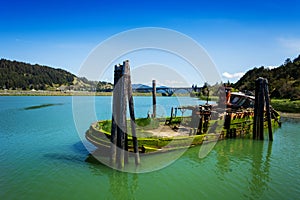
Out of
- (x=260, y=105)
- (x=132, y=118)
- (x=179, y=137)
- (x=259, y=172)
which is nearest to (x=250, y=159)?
(x=259, y=172)

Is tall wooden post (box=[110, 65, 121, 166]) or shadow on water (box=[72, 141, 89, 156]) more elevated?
tall wooden post (box=[110, 65, 121, 166])

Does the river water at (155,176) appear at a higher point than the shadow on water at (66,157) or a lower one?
lower

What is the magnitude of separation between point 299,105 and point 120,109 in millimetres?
54503

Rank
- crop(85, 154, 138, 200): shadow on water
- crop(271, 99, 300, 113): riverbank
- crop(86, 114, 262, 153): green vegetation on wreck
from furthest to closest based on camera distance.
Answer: crop(271, 99, 300, 113): riverbank
crop(86, 114, 262, 153): green vegetation on wreck
crop(85, 154, 138, 200): shadow on water

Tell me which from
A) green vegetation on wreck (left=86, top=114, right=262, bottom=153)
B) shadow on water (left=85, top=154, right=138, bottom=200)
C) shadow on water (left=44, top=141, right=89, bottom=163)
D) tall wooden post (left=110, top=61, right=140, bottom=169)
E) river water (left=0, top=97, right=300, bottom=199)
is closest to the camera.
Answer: river water (left=0, top=97, right=300, bottom=199)

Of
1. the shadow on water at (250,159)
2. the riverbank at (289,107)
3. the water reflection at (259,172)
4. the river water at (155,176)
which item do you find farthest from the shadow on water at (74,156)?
the riverbank at (289,107)

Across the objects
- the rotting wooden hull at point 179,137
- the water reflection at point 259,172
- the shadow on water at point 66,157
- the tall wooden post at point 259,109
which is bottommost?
the water reflection at point 259,172

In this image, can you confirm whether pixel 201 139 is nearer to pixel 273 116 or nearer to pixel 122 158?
pixel 122 158

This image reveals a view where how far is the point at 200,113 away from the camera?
19797 mm

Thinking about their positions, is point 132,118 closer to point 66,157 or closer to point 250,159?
point 66,157

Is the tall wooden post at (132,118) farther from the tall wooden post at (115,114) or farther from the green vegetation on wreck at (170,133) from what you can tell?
the green vegetation on wreck at (170,133)

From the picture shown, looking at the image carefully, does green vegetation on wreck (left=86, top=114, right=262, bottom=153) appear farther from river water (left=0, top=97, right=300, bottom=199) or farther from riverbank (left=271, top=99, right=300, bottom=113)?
riverbank (left=271, top=99, right=300, bottom=113)

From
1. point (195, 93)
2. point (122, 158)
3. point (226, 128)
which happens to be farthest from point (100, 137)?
point (195, 93)


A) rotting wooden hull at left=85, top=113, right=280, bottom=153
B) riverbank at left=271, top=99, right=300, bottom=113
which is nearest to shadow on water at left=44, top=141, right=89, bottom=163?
rotting wooden hull at left=85, top=113, right=280, bottom=153
